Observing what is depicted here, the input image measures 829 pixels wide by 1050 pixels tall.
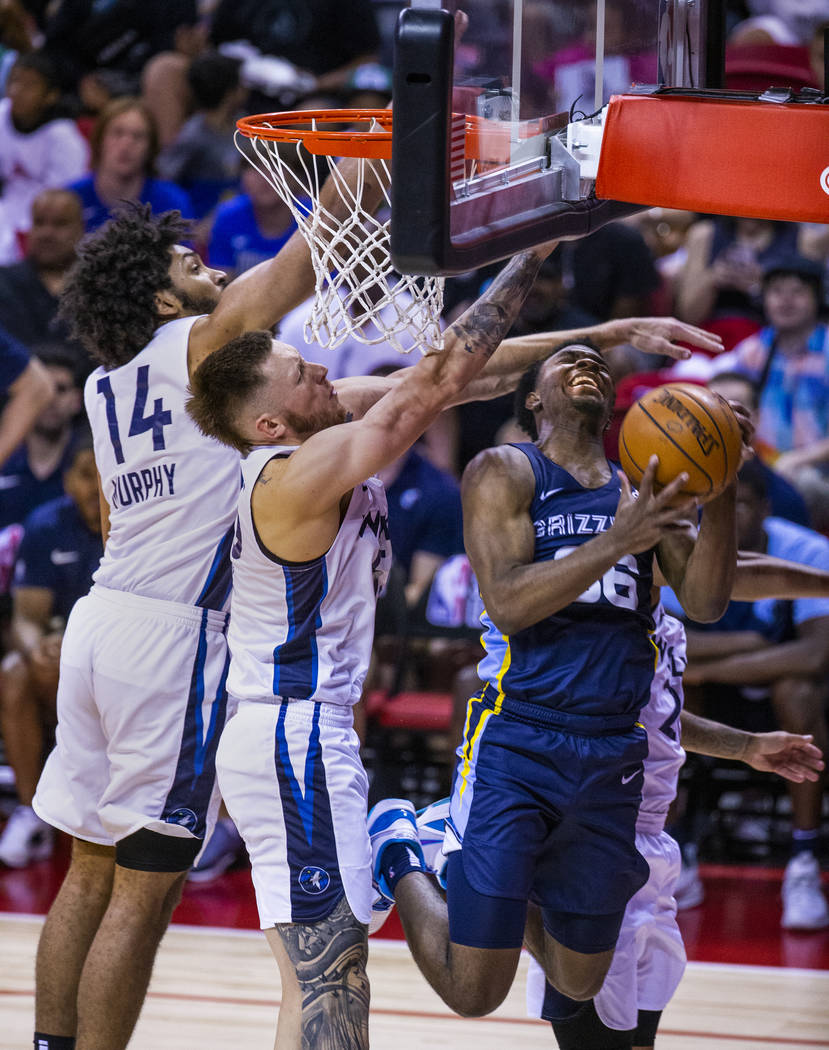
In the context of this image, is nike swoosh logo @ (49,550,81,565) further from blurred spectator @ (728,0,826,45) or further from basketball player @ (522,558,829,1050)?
blurred spectator @ (728,0,826,45)

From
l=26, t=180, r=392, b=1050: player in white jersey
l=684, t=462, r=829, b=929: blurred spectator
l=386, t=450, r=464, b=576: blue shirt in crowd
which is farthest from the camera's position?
l=386, t=450, r=464, b=576: blue shirt in crowd

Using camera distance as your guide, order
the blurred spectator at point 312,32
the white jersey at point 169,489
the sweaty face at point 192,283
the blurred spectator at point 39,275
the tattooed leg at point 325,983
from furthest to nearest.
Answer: the blurred spectator at point 312,32, the blurred spectator at point 39,275, the sweaty face at point 192,283, the white jersey at point 169,489, the tattooed leg at point 325,983

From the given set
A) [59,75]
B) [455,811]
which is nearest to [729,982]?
[455,811]

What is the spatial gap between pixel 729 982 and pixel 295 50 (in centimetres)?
680

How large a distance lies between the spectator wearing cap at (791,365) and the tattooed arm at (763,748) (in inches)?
129

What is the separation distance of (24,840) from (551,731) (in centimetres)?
381

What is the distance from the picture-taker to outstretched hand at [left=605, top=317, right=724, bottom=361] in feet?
13.2

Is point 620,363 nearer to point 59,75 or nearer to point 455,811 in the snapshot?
point 455,811

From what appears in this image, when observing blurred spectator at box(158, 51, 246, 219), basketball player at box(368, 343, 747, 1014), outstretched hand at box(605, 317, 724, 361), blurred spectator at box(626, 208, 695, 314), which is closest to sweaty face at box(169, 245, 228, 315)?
basketball player at box(368, 343, 747, 1014)

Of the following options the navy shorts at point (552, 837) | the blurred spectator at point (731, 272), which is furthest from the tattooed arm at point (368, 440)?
the blurred spectator at point (731, 272)

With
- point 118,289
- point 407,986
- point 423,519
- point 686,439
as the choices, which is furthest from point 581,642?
point 423,519

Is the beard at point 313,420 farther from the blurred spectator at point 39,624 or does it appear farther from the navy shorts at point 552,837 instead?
the blurred spectator at point 39,624

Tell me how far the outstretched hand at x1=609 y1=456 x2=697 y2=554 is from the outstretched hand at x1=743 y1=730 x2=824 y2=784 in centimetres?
95

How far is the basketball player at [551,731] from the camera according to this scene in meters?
3.59
